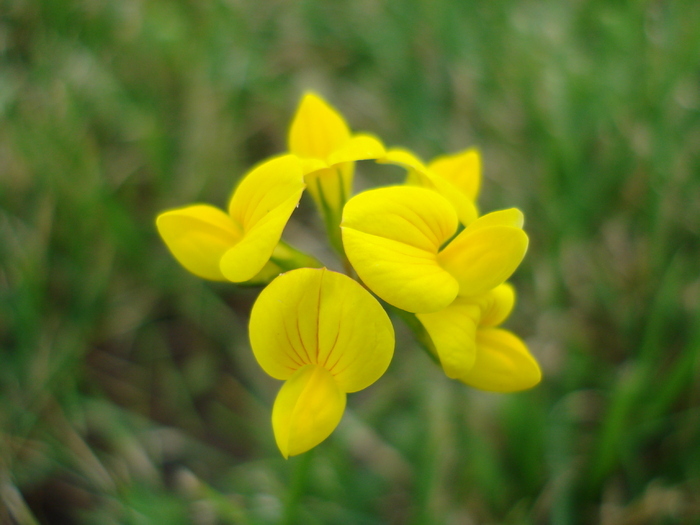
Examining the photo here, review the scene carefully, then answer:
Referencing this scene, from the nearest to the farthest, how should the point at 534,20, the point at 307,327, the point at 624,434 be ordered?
1. the point at 307,327
2. the point at 624,434
3. the point at 534,20

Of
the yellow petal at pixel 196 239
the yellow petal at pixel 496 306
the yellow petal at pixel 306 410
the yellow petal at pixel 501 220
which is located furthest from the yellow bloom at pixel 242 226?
the yellow petal at pixel 496 306

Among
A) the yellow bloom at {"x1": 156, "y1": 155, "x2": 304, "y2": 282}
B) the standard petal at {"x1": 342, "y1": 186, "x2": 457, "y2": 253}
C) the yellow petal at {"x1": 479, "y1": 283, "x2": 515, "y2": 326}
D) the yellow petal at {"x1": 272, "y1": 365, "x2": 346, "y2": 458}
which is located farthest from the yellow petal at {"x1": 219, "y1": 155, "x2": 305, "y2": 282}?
the yellow petal at {"x1": 479, "y1": 283, "x2": 515, "y2": 326}

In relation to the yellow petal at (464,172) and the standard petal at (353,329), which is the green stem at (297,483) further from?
the yellow petal at (464,172)

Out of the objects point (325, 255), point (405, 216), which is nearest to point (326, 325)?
point (405, 216)

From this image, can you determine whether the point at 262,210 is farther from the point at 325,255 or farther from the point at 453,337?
the point at 325,255

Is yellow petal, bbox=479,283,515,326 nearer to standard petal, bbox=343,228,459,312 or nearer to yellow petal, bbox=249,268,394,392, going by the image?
standard petal, bbox=343,228,459,312

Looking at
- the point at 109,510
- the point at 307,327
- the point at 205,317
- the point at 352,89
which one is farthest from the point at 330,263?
the point at 307,327

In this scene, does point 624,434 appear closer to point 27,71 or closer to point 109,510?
point 109,510
